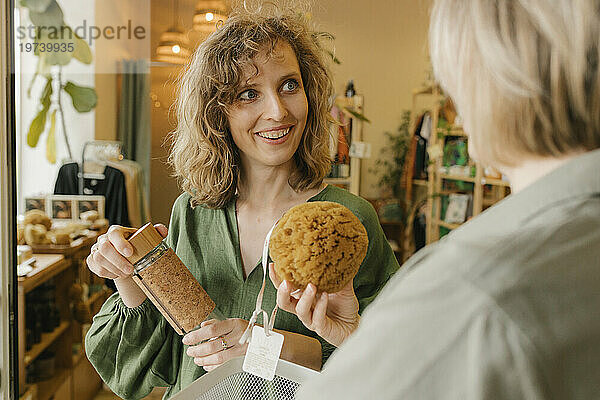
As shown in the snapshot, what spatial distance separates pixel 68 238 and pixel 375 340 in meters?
1.48

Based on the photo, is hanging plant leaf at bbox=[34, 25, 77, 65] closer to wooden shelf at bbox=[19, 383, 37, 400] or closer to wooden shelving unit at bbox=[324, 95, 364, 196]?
wooden shelving unit at bbox=[324, 95, 364, 196]

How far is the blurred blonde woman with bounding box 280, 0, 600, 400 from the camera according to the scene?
1.13 ft

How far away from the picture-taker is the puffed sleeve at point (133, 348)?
1065mm

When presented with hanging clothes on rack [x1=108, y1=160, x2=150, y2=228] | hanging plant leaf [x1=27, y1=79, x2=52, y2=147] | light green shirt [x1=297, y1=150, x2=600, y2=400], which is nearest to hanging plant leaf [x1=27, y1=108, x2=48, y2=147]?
hanging plant leaf [x1=27, y1=79, x2=52, y2=147]

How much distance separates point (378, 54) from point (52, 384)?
49.6 inches

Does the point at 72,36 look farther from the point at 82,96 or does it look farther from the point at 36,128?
the point at 36,128

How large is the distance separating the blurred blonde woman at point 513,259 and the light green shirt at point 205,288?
0.65m

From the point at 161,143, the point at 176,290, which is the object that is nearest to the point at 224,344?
the point at 176,290

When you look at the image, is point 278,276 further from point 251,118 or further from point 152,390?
point 152,390

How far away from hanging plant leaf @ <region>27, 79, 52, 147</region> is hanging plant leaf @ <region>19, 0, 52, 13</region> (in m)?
0.19

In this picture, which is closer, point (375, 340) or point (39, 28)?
point (375, 340)

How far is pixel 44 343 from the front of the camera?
64.0 inches

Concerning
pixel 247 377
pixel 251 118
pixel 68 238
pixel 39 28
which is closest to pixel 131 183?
pixel 68 238

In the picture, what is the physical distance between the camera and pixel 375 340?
376 millimetres
